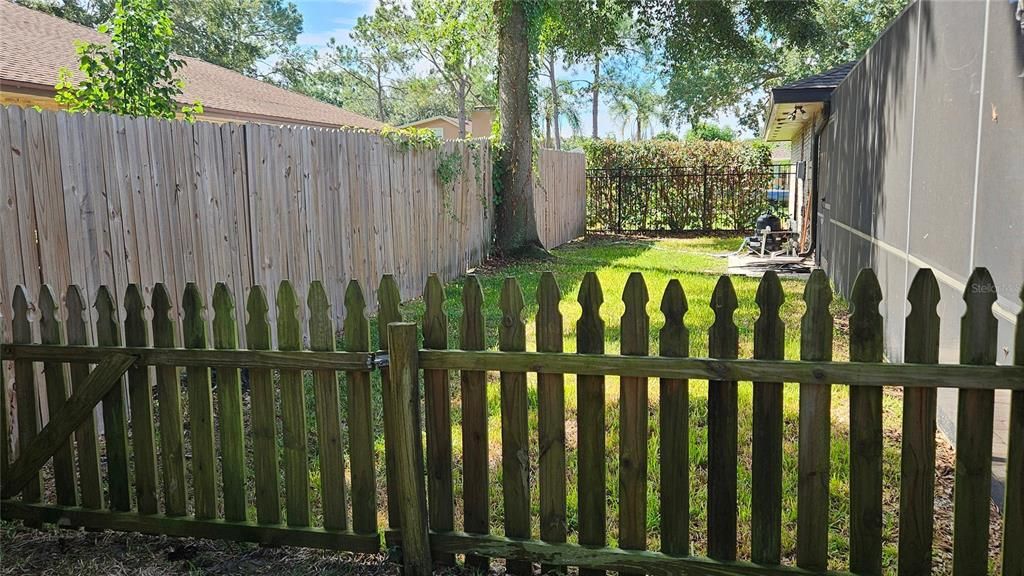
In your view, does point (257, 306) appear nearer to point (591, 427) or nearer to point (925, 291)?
point (591, 427)

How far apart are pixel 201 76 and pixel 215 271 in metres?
13.1

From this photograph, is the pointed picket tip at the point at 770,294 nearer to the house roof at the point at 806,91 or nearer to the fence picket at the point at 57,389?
the fence picket at the point at 57,389

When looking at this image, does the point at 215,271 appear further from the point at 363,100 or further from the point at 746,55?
the point at 363,100

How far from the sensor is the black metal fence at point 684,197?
749 inches

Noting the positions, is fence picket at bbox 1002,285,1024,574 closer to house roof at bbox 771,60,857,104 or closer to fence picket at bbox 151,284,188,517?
fence picket at bbox 151,284,188,517

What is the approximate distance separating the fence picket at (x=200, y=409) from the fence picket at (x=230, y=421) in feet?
0.17

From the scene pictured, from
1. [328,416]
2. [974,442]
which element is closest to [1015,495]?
[974,442]

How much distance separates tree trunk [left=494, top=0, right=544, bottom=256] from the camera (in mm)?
12820

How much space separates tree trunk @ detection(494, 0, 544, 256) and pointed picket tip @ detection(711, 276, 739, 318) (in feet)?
34.4

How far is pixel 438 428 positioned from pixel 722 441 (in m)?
0.97

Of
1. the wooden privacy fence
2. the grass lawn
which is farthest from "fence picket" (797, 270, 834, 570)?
the wooden privacy fence

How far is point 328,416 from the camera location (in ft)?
9.14

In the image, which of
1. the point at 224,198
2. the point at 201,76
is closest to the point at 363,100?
the point at 201,76

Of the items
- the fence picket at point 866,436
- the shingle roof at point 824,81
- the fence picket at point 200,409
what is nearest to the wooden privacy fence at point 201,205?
the fence picket at point 200,409
